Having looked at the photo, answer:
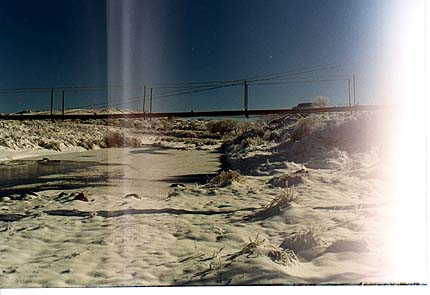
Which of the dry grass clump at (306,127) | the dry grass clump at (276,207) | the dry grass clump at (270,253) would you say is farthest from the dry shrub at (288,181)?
the dry grass clump at (306,127)

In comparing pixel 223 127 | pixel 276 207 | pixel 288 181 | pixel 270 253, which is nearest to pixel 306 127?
pixel 288 181

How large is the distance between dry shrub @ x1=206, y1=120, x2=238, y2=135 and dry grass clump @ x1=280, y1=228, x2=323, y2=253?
36.6 meters

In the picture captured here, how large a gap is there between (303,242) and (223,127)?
3795cm

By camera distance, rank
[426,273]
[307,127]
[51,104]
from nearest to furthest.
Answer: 1. [426,273]
2. [51,104]
3. [307,127]

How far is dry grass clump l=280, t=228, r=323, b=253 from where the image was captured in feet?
13.5

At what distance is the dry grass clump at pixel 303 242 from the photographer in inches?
162

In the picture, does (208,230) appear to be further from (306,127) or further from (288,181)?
(306,127)

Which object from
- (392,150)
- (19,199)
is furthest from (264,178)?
(19,199)

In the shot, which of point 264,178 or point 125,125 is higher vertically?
point 125,125

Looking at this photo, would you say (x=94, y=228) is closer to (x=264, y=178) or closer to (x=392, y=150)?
(x=264, y=178)

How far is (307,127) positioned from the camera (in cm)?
1709

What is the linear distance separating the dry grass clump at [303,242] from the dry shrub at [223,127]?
36620 millimetres

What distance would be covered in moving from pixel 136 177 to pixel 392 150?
19.7 ft

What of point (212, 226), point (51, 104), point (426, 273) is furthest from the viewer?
point (51, 104)
